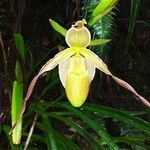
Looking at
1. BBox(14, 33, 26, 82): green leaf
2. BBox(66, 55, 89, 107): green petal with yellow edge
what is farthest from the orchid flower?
BBox(14, 33, 26, 82): green leaf

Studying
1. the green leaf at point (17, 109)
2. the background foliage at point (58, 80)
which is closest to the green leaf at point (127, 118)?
the background foliage at point (58, 80)

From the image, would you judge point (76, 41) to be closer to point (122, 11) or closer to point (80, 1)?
point (80, 1)

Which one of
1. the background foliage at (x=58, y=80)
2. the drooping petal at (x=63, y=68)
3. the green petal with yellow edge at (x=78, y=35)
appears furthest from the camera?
the background foliage at (x=58, y=80)

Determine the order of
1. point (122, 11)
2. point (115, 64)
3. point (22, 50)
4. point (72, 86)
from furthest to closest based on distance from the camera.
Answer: point (115, 64) → point (122, 11) → point (22, 50) → point (72, 86)

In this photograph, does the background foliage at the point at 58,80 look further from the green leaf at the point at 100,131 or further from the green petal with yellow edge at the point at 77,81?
the green petal with yellow edge at the point at 77,81

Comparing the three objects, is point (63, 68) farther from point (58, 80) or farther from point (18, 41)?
point (58, 80)

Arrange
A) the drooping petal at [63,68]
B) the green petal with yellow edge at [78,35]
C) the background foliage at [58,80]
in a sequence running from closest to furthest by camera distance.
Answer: the green petal with yellow edge at [78,35], the drooping petal at [63,68], the background foliage at [58,80]

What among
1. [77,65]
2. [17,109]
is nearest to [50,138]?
[17,109]

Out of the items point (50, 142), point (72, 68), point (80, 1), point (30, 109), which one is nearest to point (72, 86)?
point (72, 68)
